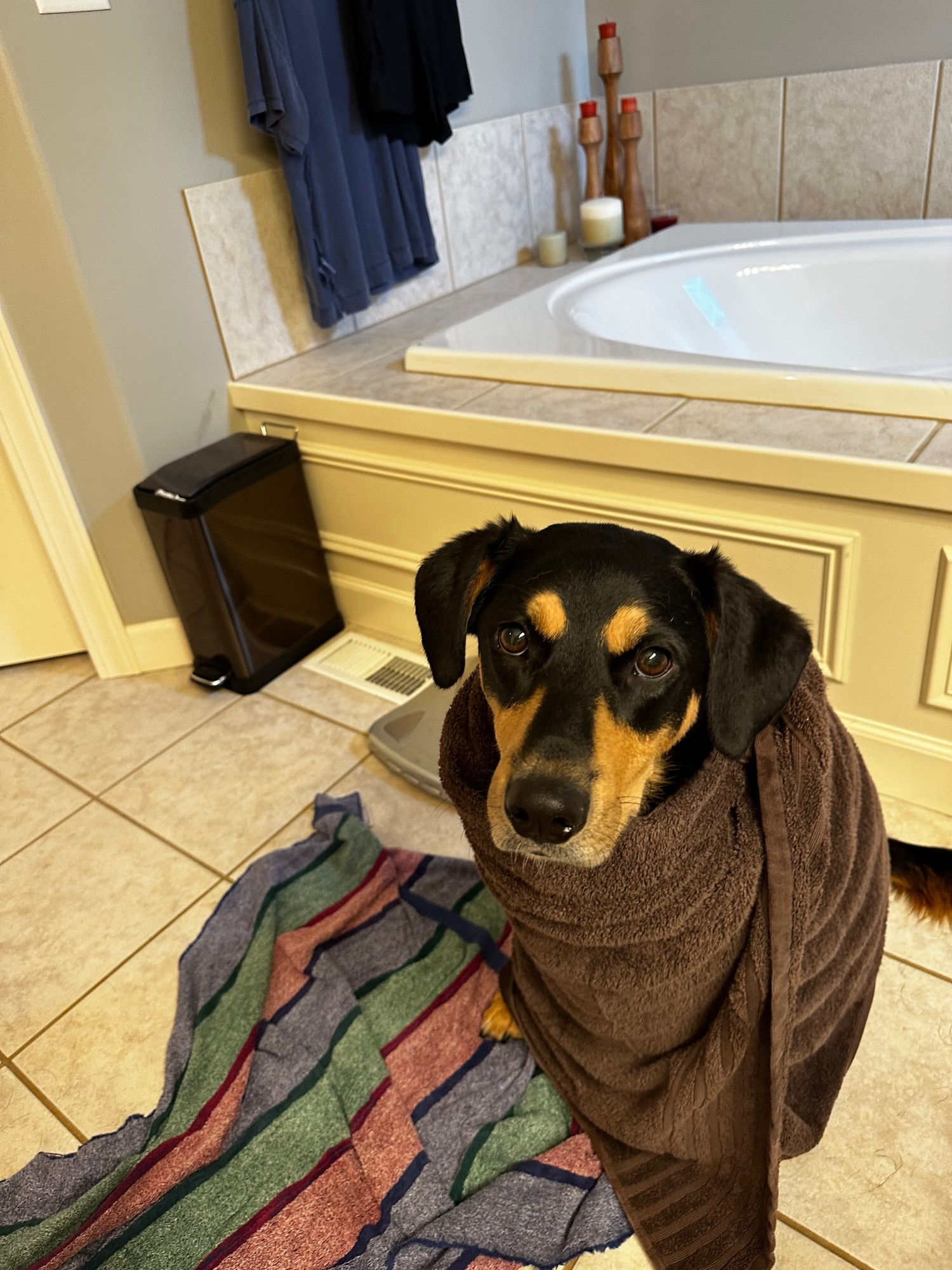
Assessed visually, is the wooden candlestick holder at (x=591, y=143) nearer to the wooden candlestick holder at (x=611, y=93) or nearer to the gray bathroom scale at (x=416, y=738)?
the wooden candlestick holder at (x=611, y=93)

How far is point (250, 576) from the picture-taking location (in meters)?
1.97

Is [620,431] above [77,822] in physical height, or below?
above

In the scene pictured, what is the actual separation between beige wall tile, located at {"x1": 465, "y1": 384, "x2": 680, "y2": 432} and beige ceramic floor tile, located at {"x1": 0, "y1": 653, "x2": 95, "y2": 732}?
1.22m

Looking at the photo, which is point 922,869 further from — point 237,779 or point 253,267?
point 253,267

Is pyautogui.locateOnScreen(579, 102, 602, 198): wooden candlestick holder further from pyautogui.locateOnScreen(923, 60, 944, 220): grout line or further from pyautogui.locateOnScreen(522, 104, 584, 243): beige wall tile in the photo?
pyautogui.locateOnScreen(923, 60, 944, 220): grout line

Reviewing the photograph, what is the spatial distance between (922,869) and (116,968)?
4.03 ft

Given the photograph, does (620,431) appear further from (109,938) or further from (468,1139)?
(109,938)

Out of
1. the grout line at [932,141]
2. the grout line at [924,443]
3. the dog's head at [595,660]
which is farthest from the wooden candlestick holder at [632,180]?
the dog's head at [595,660]

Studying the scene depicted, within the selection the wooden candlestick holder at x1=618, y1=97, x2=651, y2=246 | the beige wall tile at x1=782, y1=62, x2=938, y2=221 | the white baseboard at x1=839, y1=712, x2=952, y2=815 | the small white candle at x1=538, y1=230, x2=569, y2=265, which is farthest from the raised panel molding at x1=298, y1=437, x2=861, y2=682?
the beige wall tile at x1=782, y1=62, x2=938, y2=221

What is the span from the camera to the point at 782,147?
2389 mm

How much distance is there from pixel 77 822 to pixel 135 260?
1.14 meters

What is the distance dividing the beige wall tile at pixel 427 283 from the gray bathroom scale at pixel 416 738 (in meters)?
1.06

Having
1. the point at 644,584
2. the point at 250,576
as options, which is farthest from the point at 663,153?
the point at 644,584

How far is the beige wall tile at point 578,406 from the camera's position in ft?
5.05
